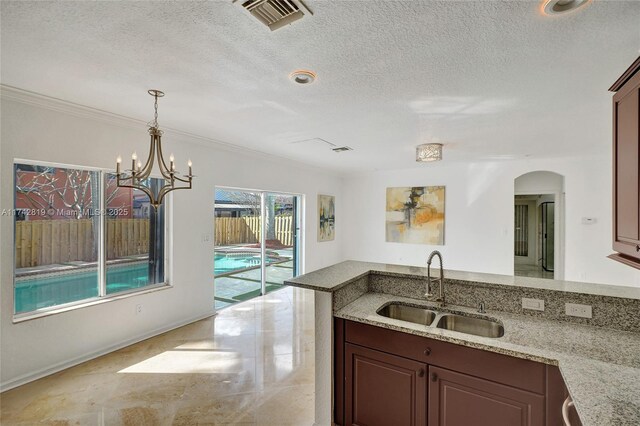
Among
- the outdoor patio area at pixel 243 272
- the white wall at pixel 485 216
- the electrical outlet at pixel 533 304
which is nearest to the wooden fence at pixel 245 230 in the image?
→ the outdoor patio area at pixel 243 272

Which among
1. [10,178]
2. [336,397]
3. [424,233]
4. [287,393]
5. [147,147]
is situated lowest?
[287,393]

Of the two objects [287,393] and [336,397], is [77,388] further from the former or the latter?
[336,397]

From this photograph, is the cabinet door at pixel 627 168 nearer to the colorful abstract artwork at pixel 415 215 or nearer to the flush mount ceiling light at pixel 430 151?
the flush mount ceiling light at pixel 430 151

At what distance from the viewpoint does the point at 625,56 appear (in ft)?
6.27

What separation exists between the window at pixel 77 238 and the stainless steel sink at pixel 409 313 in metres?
3.04

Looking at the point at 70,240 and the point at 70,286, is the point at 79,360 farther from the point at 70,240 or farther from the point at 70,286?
the point at 70,240

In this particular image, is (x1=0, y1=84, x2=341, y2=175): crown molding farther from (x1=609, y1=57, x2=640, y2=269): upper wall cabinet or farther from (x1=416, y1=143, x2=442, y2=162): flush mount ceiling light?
(x1=609, y1=57, x2=640, y2=269): upper wall cabinet

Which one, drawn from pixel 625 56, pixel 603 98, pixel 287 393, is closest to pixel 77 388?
pixel 287 393

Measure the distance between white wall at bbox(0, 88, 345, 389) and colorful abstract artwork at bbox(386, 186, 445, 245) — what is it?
3.49 meters

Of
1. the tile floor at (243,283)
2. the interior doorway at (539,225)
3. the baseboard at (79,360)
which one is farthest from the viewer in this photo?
the interior doorway at (539,225)

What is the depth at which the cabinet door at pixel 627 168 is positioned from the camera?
1498 millimetres

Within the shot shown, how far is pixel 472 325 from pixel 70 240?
3.80 meters

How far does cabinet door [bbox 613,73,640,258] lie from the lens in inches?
59.0

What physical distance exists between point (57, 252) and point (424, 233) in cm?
636
